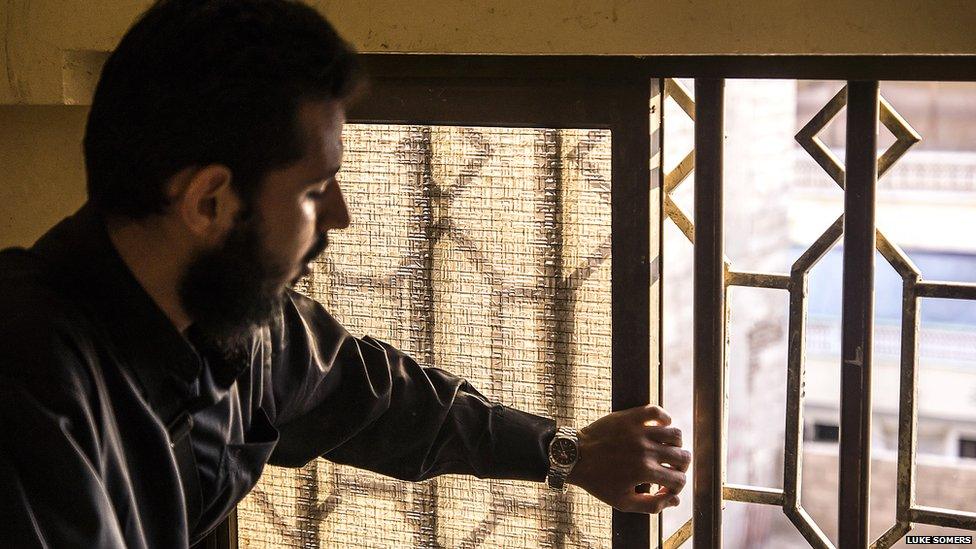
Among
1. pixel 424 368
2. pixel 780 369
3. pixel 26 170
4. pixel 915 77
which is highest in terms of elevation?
pixel 915 77

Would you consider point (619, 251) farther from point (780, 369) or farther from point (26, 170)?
point (26, 170)

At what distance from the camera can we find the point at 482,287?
1.63 metres

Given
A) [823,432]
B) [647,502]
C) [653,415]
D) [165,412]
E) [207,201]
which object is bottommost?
[823,432]

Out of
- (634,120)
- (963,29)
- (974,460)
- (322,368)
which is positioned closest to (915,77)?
(963,29)

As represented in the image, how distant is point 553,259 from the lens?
5.20 feet

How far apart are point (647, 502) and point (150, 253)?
0.80 metres

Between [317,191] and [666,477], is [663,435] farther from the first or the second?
[317,191]

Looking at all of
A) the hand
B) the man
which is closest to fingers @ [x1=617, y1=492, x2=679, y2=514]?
the hand

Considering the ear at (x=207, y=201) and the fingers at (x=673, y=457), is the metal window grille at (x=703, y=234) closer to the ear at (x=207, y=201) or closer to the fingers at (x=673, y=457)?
the fingers at (x=673, y=457)

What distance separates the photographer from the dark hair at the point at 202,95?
111 centimetres

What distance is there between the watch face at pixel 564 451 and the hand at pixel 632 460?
0.04 feet

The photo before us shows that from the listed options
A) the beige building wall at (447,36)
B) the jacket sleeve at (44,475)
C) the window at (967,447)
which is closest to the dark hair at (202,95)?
the jacket sleeve at (44,475)

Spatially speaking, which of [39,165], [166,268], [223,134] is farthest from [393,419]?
[39,165]

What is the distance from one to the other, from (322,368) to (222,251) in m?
0.35
